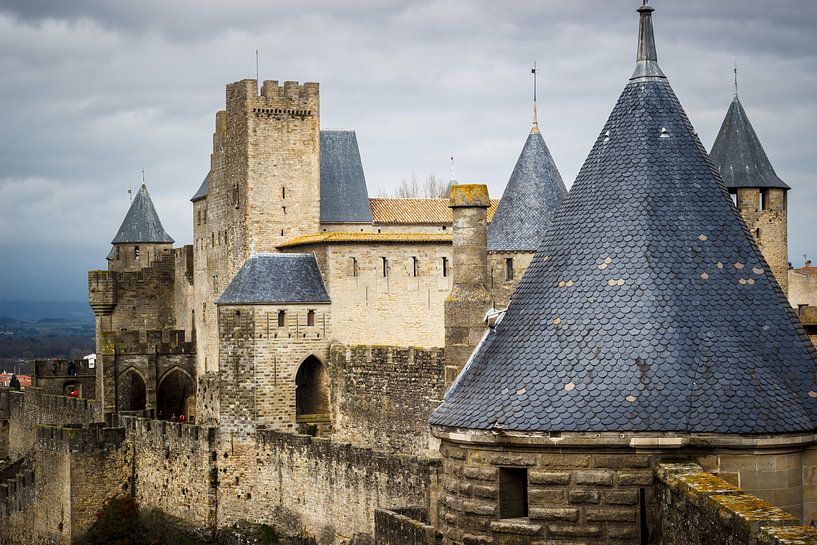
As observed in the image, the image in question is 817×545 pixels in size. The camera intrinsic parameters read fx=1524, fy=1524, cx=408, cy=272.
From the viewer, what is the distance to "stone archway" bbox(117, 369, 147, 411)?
49.4 meters

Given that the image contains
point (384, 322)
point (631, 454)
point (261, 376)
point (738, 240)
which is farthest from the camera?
point (384, 322)

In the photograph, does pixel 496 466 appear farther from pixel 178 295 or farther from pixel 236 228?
pixel 178 295

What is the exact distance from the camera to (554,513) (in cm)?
1334

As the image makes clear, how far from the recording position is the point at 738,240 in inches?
563

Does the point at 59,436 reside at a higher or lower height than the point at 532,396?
lower

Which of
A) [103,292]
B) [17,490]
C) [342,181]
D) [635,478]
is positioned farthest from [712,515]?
[103,292]

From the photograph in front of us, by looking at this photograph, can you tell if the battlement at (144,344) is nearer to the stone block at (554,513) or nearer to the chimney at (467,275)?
the chimney at (467,275)

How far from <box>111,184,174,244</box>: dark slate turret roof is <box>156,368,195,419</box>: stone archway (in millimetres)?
7892

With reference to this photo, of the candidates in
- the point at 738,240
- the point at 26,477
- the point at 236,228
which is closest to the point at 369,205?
the point at 236,228

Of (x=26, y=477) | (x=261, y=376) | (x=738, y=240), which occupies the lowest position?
(x=26, y=477)

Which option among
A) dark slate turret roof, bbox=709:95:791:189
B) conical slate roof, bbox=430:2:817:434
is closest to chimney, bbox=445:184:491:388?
conical slate roof, bbox=430:2:817:434

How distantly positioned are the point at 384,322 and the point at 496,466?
1084 inches

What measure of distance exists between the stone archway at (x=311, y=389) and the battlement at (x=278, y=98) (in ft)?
26.8

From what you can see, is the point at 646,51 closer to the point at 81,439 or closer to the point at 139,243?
the point at 81,439
